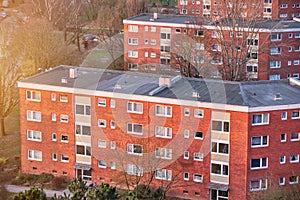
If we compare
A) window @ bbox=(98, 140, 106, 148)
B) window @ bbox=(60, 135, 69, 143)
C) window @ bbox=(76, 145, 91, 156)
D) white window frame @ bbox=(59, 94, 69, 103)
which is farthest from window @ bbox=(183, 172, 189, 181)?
Result: white window frame @ bbox=(59, 94, 69, 103)

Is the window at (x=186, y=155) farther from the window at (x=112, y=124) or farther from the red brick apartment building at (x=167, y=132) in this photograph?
the window at (x=112, y=124)

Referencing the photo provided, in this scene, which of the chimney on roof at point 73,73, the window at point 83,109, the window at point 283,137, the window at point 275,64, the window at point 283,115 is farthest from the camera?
the window at point 275,64

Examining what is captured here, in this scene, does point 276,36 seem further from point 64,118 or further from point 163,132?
point 64,118

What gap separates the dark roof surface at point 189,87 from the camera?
33750mm

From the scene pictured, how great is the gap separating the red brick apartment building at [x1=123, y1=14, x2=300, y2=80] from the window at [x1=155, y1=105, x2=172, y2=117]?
1509 centimetres

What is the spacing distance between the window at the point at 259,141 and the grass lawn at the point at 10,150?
13423mm

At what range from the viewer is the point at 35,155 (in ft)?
123

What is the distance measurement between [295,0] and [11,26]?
3386cm

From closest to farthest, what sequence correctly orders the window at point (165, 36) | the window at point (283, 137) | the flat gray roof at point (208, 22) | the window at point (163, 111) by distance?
the window at point (283, 137)
the window at point (163, 111)
the flat gray roof at point (208, 22)
the window at point (165, 36)

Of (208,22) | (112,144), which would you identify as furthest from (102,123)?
(208,22)

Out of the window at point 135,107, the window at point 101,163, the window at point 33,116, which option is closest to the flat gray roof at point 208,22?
the window at point 135,107

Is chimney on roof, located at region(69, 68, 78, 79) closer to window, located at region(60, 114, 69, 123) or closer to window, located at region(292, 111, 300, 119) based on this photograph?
window, located at region(60, 114, 69, 123)

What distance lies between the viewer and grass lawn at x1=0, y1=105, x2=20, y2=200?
121ft

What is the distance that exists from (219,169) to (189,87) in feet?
17.3
